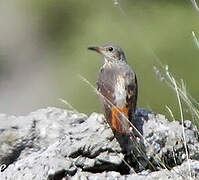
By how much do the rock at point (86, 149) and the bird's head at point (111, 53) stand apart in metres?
1.33

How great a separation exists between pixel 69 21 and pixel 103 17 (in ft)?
4.67

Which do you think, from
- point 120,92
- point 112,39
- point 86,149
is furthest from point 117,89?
point 112,39

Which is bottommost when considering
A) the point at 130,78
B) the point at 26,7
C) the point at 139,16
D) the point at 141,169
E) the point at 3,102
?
the point at 141,169

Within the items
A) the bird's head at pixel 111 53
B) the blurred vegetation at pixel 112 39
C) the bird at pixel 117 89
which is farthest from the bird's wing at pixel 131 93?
the blurred vegetation at pixel 112 39

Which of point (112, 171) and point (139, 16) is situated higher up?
point (139, 16)

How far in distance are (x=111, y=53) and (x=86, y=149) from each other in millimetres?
2290

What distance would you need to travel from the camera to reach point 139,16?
2458 cm

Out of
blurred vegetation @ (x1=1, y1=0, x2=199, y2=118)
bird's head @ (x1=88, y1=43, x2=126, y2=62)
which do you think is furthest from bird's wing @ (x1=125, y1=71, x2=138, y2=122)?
blurred vegetation @ (x1=1, y1=0, x2=199, y2=118)

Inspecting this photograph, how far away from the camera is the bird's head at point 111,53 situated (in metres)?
10.4

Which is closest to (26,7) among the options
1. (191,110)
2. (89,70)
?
(89,70)

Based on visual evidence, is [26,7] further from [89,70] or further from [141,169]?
[141,169]

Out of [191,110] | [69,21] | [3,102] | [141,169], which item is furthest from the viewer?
[69,21]

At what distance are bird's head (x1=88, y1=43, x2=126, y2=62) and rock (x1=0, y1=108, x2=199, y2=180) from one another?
1329mm

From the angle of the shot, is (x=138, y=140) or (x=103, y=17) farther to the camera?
(x=103, y=17)
